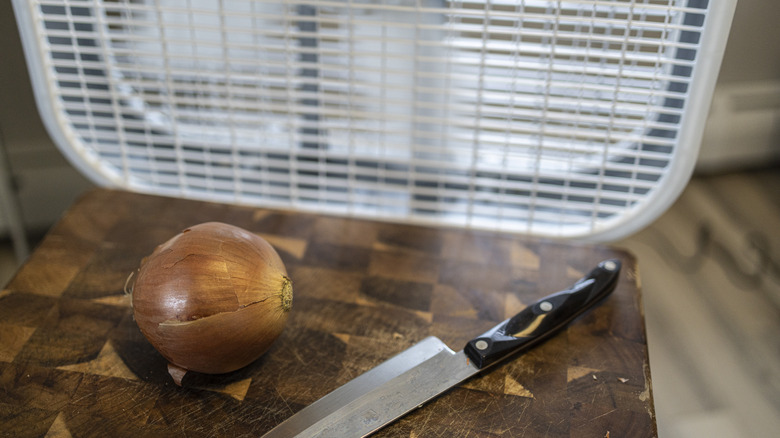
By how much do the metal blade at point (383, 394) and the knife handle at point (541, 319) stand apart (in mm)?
19

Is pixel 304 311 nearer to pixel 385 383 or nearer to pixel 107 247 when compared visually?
pixel 385 383

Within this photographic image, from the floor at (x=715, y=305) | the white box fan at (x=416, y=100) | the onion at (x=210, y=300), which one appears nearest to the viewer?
the onion at (x=210, y=300)

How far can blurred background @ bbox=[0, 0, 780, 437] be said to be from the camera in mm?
1021

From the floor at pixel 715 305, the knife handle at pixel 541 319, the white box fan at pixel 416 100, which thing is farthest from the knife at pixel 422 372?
the floor at pixel 715 305

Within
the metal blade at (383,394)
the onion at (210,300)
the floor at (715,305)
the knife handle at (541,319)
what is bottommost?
the floor at (715,305)

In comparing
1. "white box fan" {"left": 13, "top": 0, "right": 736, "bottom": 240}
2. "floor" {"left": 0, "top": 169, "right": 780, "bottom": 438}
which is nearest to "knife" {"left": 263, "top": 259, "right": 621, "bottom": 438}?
"white box fan" {"left": 13, "top": 0, "right": 736, "bottom": 240}

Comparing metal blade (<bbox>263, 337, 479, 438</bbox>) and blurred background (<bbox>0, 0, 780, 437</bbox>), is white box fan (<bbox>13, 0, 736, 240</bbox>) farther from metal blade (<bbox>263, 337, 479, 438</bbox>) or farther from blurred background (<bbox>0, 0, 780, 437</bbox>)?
blurred background (<bbox>0, 0, 780, 437</bbox>)

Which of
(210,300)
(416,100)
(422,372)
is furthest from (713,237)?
(210,300)

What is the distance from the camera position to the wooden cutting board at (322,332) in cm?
54

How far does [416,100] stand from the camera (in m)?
0.75

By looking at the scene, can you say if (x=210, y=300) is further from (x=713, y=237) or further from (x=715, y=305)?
(x=713, y=237)

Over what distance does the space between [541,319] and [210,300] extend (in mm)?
279

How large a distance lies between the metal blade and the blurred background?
22.2 inches

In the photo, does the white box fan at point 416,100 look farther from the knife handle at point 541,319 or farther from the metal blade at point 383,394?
→ the metal blade at point 383,394
